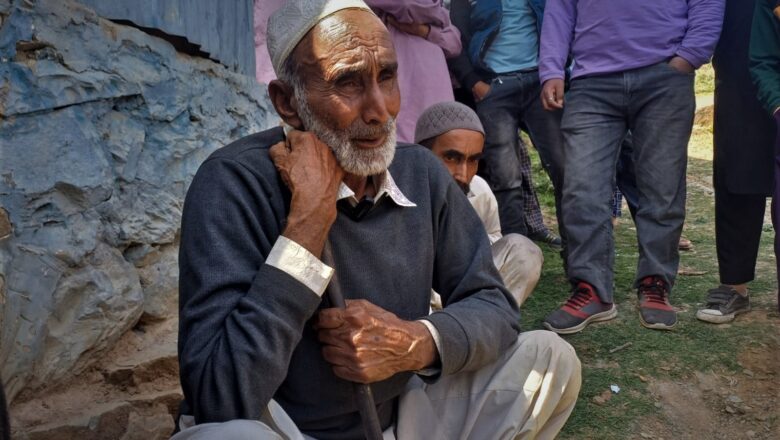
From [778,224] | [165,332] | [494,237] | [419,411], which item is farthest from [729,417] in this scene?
[165,332]

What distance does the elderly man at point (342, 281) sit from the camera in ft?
5.86

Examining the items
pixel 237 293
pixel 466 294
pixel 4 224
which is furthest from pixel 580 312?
pixel 4 224

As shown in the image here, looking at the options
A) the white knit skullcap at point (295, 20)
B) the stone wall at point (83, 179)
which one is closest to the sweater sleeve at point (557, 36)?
the stone wall at point (83, 179)

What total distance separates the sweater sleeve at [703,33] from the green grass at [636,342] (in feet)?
4.36

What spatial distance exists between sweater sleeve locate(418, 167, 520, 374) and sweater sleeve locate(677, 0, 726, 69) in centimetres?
212

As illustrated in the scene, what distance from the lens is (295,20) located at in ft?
6.97

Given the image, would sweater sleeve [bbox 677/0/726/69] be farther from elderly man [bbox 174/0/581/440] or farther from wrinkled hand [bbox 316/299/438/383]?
wrinkled hand [bbox 316/299/438/383]

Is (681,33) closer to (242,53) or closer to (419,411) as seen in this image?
(242,53)

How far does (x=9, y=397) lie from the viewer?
235 centimetres

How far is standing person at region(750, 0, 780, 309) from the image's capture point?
3.50m

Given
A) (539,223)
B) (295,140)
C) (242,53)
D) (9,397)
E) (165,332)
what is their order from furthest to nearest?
1. (539,223)
2. (242,53)
3. (165,332)
4. (9,397)
5. (295,140)

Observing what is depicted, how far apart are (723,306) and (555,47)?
161 cm

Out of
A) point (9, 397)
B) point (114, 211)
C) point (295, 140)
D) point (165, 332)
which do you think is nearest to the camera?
point (295, 140)

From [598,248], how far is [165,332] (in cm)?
217
